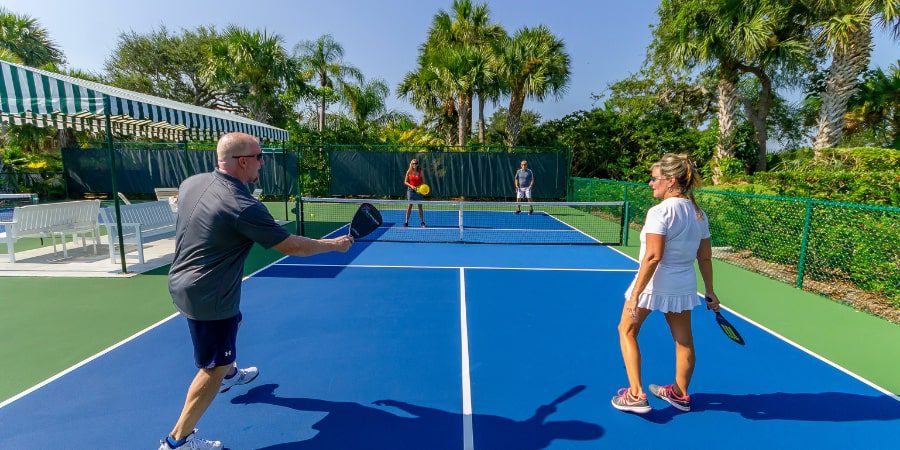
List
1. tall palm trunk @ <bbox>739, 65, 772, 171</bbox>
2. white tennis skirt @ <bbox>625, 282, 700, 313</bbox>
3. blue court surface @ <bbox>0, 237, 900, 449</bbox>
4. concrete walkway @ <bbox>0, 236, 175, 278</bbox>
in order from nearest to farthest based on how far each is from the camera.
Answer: white tennis skirt @ <bbox>625, 282, 700, 313</bbox> → blue court surface @ <bbox>0, 237, 900, 449</bbox> → concrete walkway @ <bbox>0, 236, 175, 278</bbox> → tall palm trunk @ <bbox>739, 65, 772, 171</bbox>

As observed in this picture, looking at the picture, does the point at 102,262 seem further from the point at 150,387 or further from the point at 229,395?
the point at 229,395

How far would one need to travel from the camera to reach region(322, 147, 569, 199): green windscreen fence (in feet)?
59.1

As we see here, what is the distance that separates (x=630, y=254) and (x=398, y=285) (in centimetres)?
504

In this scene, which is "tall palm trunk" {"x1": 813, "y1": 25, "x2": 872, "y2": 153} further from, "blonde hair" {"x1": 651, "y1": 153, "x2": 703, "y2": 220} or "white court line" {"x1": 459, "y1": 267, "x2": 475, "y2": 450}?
"blonde hair" {"x1": 651, "y1": 153, "x2": 703, "y2": 220}

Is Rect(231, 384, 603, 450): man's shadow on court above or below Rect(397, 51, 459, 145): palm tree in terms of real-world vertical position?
below

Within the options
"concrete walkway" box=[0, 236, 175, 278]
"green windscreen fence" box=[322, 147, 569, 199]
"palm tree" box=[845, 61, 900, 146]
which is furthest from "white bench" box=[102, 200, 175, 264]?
"palm tree" box=[845, 61, 900, 146]

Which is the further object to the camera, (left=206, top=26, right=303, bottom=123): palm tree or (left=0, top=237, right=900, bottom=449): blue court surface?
(left=206, top=26, right=303, bottom=123): palm tree

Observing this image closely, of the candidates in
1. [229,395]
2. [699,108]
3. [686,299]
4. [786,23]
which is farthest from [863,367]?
[699,108]

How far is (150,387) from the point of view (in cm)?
334

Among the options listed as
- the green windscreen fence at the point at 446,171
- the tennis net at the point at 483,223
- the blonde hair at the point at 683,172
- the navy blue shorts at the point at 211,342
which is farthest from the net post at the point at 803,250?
the green windscreen fence at the point at 446,171

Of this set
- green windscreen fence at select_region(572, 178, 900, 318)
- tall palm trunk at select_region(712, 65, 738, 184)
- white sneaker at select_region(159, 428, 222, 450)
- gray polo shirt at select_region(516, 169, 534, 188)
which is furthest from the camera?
gray polo shirt at select_region(516, 169, 534, 188)

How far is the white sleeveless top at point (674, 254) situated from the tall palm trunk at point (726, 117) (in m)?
13.0

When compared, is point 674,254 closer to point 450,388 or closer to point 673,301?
point 673,301

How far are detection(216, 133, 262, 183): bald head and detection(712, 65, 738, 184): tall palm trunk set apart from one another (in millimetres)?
14668
